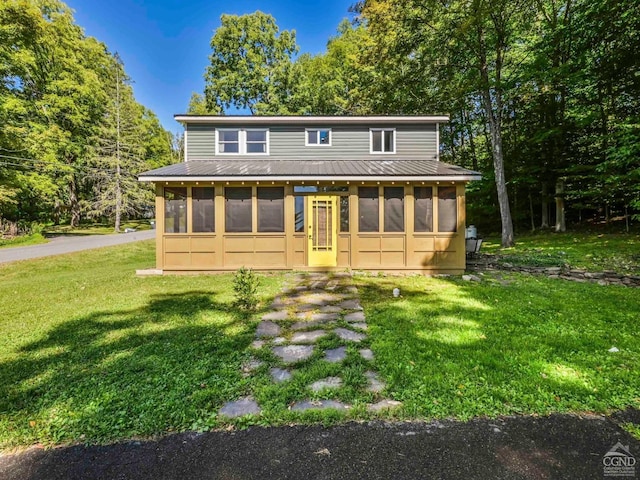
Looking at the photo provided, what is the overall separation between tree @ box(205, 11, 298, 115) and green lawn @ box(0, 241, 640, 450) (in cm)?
2238

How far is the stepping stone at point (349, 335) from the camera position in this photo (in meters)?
4.06

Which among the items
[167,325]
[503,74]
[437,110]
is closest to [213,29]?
[437,110]

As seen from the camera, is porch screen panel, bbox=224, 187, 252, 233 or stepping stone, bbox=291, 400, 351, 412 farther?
porch screen panel, bbox=224, 187, 252, 233

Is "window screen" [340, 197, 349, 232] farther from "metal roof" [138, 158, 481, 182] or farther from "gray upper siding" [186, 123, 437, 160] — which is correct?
"gray upper siding" [186, 123, 437, 160]

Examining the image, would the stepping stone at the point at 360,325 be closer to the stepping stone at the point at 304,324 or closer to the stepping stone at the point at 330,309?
the stepping stone at the point at 304,324

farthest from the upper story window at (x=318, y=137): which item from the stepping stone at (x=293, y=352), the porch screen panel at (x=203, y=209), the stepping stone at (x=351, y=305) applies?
the stepping stone at (x=293, y=352)

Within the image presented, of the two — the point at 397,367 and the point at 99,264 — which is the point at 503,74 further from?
the point at 99,264

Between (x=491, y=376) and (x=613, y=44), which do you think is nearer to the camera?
(x=491, y=376)

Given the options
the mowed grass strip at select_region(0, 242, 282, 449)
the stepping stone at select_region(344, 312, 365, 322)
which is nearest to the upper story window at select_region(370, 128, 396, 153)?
the mowed grass strip at select_region(0, 242, 282, 449)

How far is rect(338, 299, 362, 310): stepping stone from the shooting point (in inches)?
215

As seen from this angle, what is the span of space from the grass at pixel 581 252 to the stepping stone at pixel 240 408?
9.08 meters

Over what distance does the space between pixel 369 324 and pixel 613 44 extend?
55.3 feet

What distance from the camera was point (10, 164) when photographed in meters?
17.4

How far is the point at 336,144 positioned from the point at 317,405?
9700 millimetres
